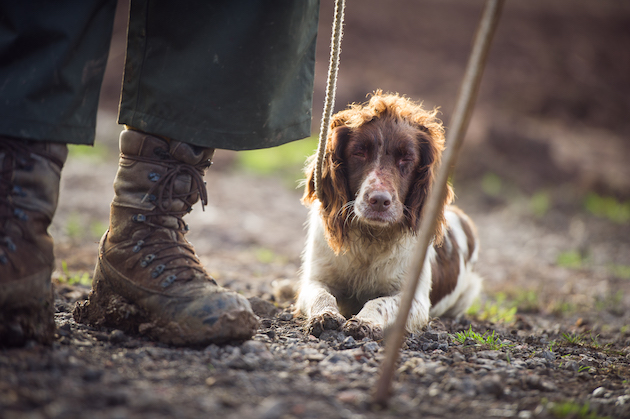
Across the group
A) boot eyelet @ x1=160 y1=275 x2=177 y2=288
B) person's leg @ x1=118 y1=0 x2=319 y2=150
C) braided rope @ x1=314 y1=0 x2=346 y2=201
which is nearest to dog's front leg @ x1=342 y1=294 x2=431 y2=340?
braided rope @ x1=314 y1=0 x2=346 y2=201

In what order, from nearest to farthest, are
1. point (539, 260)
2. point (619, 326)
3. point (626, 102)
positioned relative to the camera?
1. point (619, 326)
2. point (539, 260)
3. point (626, 102)

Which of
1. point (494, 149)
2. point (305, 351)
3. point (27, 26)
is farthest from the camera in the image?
point (494, 149)

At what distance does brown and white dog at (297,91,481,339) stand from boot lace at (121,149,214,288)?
889 mm

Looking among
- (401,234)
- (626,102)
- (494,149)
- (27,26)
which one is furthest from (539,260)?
(626,102)

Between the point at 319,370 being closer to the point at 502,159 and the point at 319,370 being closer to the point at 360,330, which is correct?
the point at 360,330

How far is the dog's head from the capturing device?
9.74 feet

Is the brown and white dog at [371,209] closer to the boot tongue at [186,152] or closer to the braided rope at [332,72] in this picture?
the braided rope at [332,72]

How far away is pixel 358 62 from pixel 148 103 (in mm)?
14221

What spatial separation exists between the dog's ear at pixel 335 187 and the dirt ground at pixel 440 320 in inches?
21.2

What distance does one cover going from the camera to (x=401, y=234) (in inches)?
120

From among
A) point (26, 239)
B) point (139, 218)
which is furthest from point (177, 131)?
point (26, 239)

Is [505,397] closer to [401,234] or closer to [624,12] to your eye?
[401,234]

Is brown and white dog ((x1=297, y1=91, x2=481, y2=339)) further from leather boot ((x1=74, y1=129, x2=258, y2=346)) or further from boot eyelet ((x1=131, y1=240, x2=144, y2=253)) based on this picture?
boot eyelet ((x1=131, y1=240, x2=144, y2=253))

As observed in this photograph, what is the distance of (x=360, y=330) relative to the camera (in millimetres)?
2381
